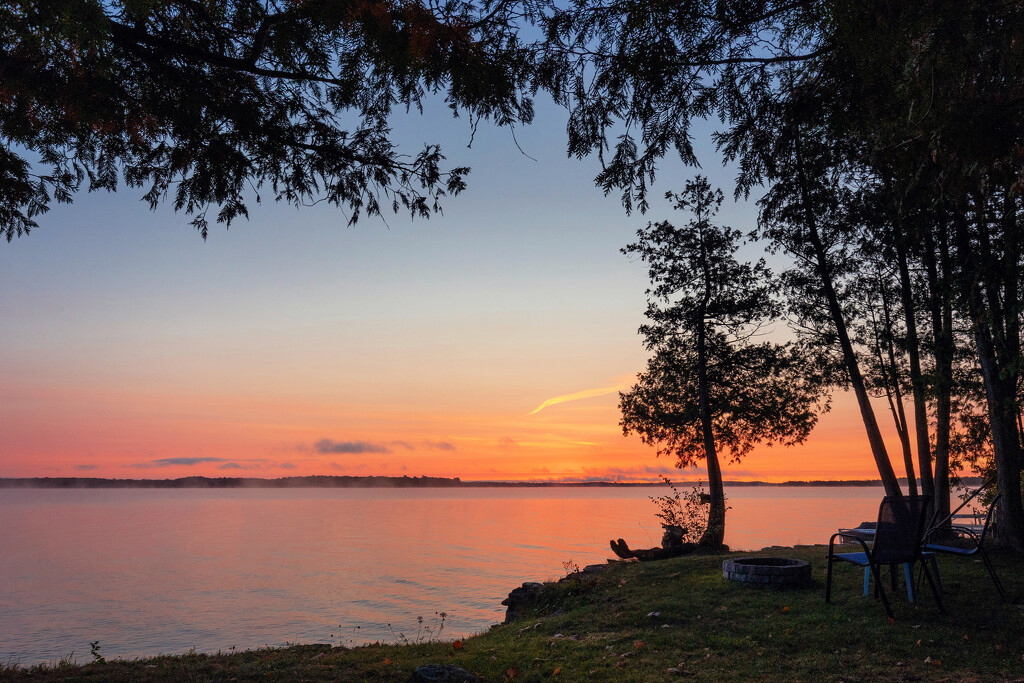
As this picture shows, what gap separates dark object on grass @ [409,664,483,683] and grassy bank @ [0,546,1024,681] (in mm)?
682

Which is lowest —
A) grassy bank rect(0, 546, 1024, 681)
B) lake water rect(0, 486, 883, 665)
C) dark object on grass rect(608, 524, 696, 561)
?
lake water rect(0, 486, 883, 665)

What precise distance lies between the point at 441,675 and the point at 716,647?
312 cm

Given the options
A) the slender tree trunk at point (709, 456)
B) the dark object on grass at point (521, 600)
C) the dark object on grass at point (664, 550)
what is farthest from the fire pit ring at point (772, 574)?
the slender tree trunk at point (709, 456)

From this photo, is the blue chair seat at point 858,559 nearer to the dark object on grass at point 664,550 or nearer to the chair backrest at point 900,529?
the chair backrest at point 900,529

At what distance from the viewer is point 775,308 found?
1717cm

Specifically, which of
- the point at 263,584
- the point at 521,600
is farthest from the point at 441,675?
the point at 263,584

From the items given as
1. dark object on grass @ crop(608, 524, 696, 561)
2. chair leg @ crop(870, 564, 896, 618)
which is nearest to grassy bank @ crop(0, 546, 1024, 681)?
chair leg @ crop(870, 564, 896, 618)

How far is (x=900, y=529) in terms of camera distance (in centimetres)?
759

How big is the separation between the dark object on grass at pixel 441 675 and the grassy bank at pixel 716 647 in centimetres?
68

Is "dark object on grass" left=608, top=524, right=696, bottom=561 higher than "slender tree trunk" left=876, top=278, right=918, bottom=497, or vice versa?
"slender tree trunk" left=876, top=278, right=918, bottom=497

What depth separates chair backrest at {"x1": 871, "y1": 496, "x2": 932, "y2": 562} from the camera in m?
7.50

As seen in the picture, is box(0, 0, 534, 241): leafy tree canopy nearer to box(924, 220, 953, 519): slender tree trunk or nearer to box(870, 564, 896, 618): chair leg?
box(870, 564, 896, 618): chair leg

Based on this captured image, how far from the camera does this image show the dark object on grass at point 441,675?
226 inches

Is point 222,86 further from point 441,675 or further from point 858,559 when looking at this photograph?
point 858,559
